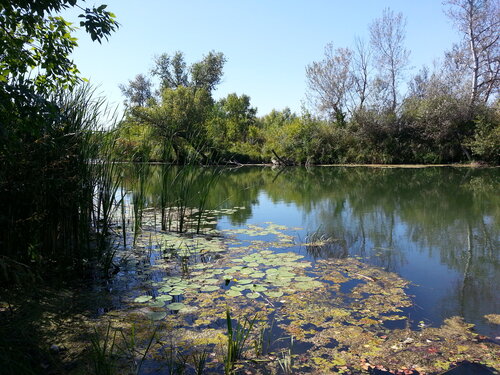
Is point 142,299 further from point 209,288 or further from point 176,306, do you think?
point 209,288

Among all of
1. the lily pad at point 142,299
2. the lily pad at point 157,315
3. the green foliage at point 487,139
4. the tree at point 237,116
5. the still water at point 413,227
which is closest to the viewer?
the lily pad at point 157,315

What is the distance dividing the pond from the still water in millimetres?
21

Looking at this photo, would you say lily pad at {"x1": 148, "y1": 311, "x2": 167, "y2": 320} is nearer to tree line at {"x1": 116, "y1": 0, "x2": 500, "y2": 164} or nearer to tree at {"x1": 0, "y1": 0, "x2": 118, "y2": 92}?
tree at {"x1": 0, "y1": 0, "x2": 118, "y2": 92}

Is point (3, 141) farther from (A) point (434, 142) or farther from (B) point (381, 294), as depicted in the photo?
(A) point (434, 142)

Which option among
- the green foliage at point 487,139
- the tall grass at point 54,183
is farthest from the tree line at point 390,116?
the tall grass at point 54,183

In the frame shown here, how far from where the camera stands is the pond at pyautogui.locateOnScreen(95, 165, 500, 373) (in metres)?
2.59

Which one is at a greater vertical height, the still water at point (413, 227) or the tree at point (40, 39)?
the tree at point (40, 39)

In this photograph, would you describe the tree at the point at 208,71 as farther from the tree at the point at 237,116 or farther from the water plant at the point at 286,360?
the water plant at the point at 286,360

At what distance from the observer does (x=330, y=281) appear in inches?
152

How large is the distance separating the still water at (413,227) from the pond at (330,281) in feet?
0.07

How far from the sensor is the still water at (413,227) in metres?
3.49

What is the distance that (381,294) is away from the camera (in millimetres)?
3473

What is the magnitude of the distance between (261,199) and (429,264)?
626 centimetres

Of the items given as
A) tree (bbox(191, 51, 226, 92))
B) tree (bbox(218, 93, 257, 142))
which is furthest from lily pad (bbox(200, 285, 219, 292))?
tree (bbox(191, 51, 226, 92))
